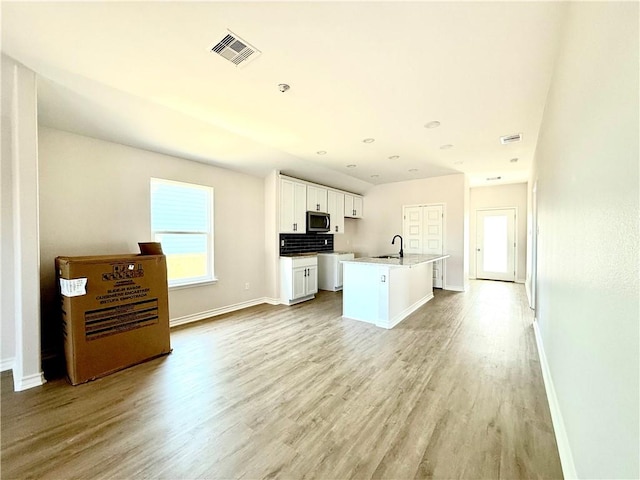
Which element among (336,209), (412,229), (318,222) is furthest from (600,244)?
(412,229)

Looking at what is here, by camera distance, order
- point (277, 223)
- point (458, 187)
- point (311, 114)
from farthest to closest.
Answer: point (458, 187) < point (277, 223) < point (311, 114)

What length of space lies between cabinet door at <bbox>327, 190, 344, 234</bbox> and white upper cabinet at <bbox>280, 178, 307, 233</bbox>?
0.89 m

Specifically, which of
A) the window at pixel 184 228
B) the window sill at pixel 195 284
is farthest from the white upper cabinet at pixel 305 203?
the window sill at pixel 195 284

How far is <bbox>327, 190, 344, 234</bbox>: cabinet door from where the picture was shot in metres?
6.17

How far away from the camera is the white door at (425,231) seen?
244 inches

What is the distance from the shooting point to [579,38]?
1415 millimetres

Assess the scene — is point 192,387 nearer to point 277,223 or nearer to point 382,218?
point 277,223

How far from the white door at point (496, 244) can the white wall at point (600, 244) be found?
21.3 feet

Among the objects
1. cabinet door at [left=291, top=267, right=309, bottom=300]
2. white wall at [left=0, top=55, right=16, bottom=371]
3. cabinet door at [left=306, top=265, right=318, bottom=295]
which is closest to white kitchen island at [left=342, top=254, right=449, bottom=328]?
cabinet door at [left=291, top=267, right=309, bottom=300]

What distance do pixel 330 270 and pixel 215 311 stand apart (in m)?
2.71

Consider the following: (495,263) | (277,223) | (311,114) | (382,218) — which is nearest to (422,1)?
(311,114)

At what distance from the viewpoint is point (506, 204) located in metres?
7.30

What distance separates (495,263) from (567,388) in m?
6.92

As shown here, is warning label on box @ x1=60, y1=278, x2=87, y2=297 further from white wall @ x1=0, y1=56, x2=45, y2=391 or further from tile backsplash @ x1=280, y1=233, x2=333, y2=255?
tile backsplash @ x1=280, y1=233, x2=333, y2=255
